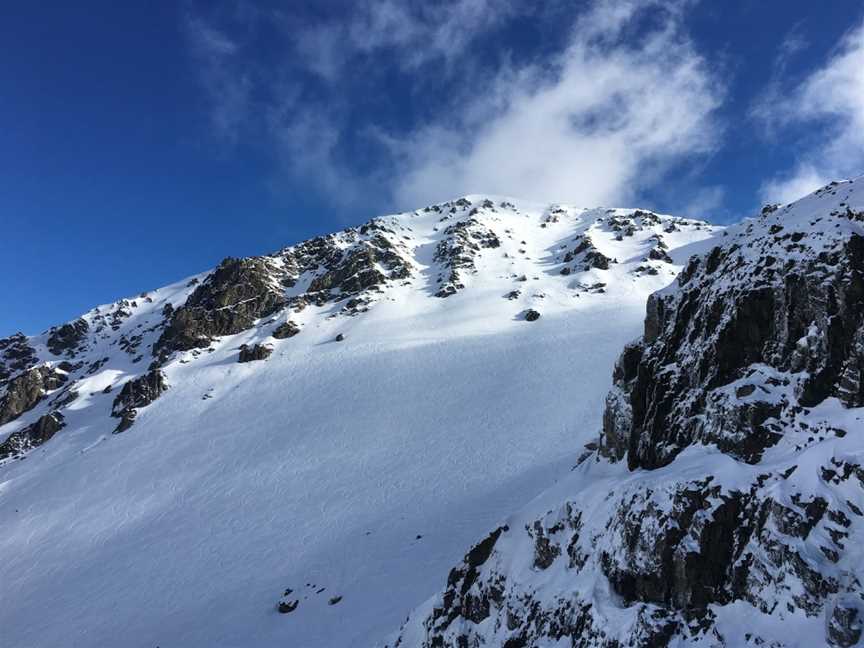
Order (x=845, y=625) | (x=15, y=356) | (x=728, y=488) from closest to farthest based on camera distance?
1. (x=845, y=625)
2. (x=728, y=488)
3. (x=15, y=356)

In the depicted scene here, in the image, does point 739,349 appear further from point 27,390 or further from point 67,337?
point 67,337

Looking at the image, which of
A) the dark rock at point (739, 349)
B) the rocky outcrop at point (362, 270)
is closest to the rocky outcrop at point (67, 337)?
the rocky outcrop at point (362, 270)

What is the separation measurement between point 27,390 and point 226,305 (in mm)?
35618

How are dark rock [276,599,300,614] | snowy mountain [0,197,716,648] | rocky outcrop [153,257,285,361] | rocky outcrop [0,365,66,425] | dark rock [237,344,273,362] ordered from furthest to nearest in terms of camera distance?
1. rocky outcrop [153,257,285,361]
2. rocky outcrop [0,365,66,425]
3. dark rock [237,344,273,362]
4. dark rock [276,599,300,614]
5. snowy mountain [0,197,716,648]

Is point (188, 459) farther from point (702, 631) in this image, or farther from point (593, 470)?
point (702, 631)

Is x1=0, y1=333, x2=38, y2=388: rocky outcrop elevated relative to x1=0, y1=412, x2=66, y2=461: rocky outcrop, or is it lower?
elevated

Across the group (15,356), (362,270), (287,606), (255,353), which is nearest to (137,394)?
(255,353)

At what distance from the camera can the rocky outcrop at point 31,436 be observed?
73.0m

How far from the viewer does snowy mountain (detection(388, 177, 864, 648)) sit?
10570 mm

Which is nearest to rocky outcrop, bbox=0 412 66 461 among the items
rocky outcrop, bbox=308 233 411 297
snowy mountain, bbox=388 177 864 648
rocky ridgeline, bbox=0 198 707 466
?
rocky ridgeline, bbox=0 198 707 466

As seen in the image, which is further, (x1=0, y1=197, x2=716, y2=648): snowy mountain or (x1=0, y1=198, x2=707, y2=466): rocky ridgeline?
(x1=0, y1=198, x2=707, y2=466): rocky ridgeline

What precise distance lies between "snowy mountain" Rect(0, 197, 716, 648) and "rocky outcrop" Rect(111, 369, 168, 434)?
0.45 metres

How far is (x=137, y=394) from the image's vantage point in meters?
74.6

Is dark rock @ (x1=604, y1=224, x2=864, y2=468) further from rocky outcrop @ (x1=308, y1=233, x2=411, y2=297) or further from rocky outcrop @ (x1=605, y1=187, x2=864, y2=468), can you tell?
rocky outcrop @ (x1=308, y1=233, x2=411, y2=297)
